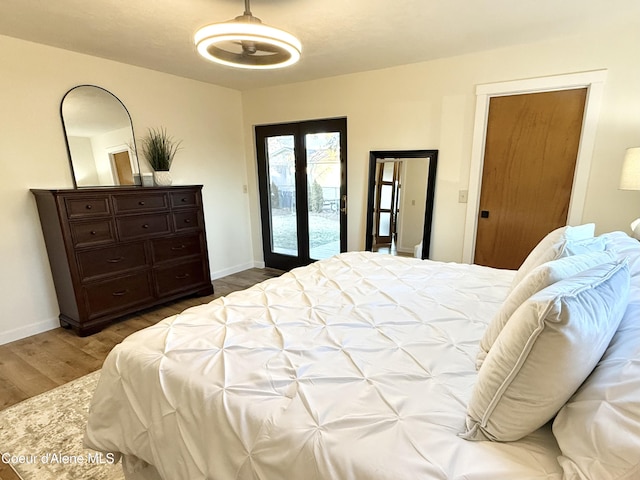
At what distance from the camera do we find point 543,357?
732mm

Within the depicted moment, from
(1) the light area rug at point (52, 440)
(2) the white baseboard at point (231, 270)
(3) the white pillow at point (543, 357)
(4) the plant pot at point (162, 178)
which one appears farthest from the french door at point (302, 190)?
(3) the white pillow at point (543, 357)

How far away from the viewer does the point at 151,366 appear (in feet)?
3.95

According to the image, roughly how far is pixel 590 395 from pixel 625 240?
59.0 inches

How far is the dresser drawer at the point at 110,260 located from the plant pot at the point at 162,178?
717 millimetres

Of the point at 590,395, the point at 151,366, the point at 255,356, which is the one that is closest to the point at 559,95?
the point at 590,395

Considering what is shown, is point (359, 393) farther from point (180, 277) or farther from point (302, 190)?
point (302, 190)

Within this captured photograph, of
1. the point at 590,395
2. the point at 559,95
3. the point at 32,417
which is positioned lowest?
the point at 32,417

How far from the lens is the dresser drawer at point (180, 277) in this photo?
337 cm

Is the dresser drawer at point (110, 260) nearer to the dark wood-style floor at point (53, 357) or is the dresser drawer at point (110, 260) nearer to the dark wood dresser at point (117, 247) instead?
the dark wood dresser at point (117, 247)

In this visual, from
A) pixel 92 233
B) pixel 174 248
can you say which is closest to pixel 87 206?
pixel 92 233

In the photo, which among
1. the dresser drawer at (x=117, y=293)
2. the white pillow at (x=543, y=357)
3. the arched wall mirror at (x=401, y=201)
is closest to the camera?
the white pillow at (x=543, y=357)

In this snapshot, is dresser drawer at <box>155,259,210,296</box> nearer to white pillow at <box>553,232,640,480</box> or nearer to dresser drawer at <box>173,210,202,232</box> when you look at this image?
dresser drawer at <box>173,210,202,232</box>

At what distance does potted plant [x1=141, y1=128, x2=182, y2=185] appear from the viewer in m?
3.49

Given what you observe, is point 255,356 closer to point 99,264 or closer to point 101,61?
point 99,264
